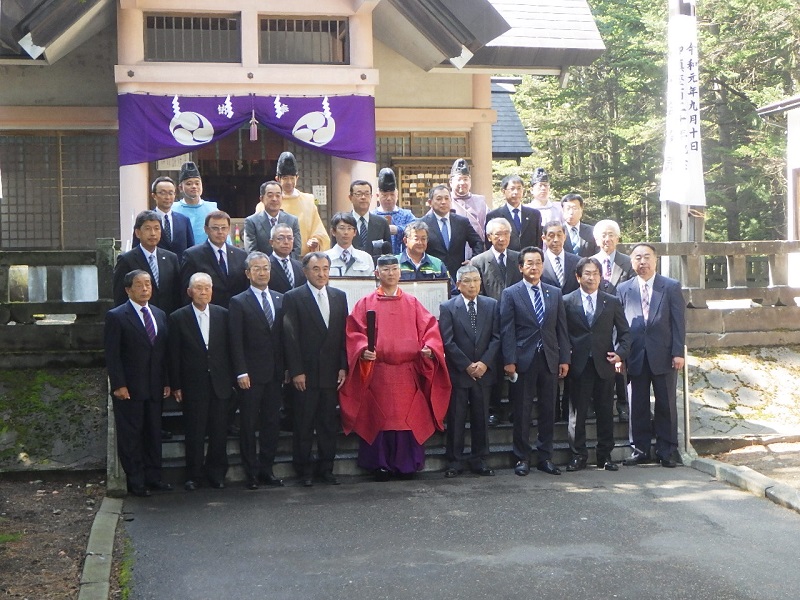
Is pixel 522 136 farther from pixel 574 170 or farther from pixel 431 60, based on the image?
pixel 574 170

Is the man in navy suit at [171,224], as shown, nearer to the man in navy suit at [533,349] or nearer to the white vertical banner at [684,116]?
the man in navy suit at [533,349]

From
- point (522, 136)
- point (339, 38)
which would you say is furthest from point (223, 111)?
point (522, 136)

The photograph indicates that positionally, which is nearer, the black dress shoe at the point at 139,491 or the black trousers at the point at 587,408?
the black dress shoe at the point at 139,491

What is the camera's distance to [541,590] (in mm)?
5754

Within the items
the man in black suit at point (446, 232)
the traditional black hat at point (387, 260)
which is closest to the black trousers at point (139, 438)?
the traditional black hat at point (387, 260)

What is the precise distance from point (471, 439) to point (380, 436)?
0.93 meters

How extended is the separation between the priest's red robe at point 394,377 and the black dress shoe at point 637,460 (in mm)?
1817

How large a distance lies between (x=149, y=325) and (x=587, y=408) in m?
4.02

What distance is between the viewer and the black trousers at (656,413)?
9.46 meters

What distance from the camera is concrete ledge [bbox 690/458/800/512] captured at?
7785 millimetres

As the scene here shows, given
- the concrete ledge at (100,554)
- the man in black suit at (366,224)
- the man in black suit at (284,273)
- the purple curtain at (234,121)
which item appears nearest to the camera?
the concrete ledge at (100,554)

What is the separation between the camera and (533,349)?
922cm

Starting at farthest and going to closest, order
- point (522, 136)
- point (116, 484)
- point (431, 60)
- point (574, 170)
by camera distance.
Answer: point (574, 170)
point (522, 136)
point (431, 60)
point (116, 484)

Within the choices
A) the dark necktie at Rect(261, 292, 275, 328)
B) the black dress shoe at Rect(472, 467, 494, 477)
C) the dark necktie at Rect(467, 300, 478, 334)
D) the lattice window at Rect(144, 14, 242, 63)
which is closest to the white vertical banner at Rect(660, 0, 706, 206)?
the dark necktie at Rect(467, 300, 478, 334)
